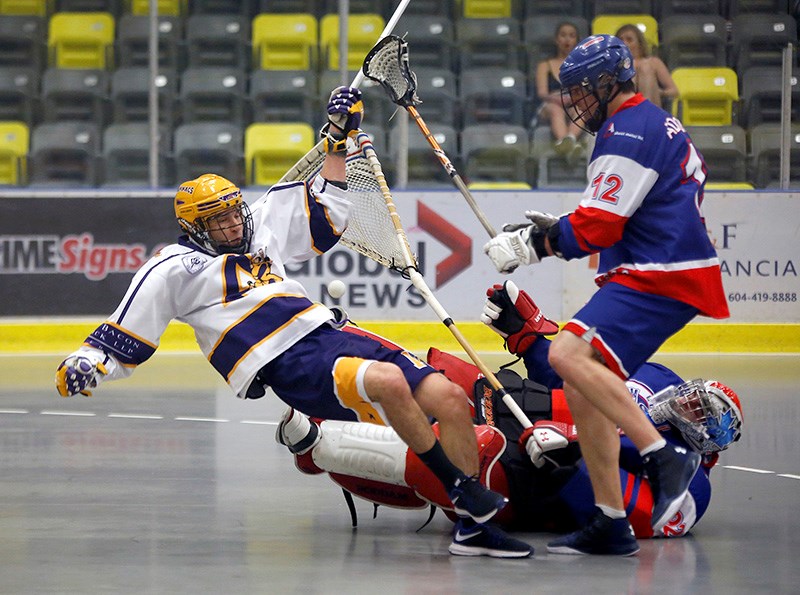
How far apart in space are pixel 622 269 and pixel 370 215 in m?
1.63

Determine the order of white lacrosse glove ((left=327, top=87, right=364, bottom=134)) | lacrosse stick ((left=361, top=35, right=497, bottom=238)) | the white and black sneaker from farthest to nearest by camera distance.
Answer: lacrosse stick ((left=361, top=35, right=497, bottom=238)), white lacrosse glove ((left=327, top=87, right=364, bottom=134)), the white and black sneaker

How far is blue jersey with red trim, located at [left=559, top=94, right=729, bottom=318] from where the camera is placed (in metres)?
4.20

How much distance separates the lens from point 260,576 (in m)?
4.02

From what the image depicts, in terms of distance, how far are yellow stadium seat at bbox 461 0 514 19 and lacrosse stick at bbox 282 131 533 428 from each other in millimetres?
5186

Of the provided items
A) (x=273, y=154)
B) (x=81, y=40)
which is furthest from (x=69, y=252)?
(x=81, y=40)

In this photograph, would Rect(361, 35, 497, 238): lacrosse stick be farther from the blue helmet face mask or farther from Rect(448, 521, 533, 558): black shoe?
Rect(448, 521, 533, 558): black shoe

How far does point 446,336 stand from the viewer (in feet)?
32.2

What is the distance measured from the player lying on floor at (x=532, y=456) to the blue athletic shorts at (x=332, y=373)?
228 mm

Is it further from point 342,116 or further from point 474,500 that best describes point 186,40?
point 474,500

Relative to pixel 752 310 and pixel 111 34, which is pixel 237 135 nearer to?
pixel 111 34

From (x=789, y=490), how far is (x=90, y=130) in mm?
6651

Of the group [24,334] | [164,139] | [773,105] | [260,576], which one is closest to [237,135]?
[164,139]

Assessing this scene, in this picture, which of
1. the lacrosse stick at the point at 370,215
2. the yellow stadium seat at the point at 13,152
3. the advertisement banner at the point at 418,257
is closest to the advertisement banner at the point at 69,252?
the advertisement banner at the point at 418,257

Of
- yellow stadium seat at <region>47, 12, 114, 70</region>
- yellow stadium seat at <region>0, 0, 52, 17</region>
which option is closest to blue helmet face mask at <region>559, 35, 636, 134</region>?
yellow stadium seat at <region>47, 12, 114, 70</region>
